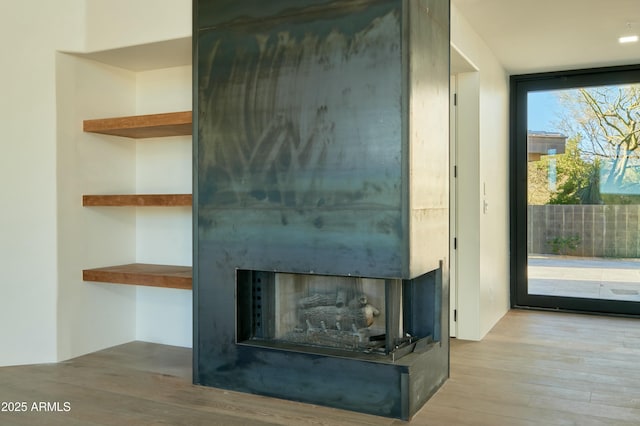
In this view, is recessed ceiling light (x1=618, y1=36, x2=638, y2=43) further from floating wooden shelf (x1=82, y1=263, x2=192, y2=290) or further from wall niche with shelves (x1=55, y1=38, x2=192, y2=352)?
floating wooden shelf (x1=82, y1=263, x2=192, y2=290)

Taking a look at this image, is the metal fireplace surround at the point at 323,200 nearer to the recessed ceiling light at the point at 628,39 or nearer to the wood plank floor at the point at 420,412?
the wood plank floor at the point at 420,412

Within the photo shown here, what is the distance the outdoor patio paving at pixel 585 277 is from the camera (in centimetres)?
566

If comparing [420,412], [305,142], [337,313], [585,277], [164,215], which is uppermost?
[305,142]

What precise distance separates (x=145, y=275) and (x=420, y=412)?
2058 millimetres

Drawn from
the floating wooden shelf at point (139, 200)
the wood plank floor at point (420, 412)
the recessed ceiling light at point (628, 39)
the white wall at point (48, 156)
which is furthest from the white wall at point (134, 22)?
the recessed ceiling light at point (628, 39)

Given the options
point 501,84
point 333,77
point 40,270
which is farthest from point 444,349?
point 501,84

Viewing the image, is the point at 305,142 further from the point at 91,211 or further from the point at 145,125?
the point at 91,211

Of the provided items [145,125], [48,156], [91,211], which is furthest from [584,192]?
[48,156]

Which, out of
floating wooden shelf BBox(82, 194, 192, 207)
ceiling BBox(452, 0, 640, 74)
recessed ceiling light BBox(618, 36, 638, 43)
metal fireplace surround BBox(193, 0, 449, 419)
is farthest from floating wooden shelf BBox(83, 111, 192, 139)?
recessed ceiling light BBox(618, 36, 638, 43)

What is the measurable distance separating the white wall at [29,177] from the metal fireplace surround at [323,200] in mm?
1193

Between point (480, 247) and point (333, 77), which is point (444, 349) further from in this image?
point (333, 77)

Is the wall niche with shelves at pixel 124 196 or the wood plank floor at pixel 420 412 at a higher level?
the wall niche with shelves at pixel 124 196

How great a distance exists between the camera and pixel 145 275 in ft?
12.7

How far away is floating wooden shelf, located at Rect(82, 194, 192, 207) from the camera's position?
376cm
